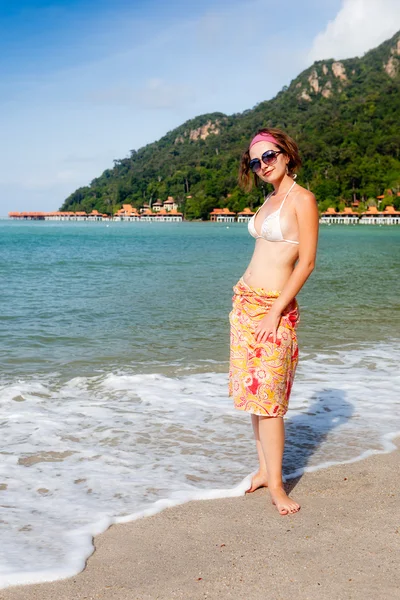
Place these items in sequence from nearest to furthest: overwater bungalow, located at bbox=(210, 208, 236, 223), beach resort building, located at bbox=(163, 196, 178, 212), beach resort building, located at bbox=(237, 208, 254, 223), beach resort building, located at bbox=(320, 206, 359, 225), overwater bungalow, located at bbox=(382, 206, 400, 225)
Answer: overwater bungalow, located at bbox=(382, 206, 400, 225) < beach resort building, located at bbox=(320, 206, 359, 225) < beach resort building, located at bbox=(237, 208, 254, 223) < overwater bungalow, located at bbox=(210, 208, 236, 223) < beach resort building, located at bbox=(163, 196, 178, 212)

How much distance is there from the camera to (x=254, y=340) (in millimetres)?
3199

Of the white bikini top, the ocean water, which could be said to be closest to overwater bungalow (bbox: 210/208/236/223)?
the ocean water

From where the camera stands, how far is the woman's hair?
10.6 ft

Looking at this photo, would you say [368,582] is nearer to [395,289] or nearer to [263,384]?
[263,384]

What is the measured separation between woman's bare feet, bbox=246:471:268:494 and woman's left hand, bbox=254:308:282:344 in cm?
85

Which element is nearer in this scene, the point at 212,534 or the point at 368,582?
the point at 368,582

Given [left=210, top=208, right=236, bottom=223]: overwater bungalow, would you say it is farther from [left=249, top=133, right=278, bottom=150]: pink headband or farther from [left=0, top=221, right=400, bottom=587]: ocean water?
[left=249, top=133, right=278, bottom=150]: pink headband

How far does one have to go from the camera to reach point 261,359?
125 inches

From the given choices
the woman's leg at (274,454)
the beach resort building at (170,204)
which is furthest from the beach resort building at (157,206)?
the woman's leg at (274,454)

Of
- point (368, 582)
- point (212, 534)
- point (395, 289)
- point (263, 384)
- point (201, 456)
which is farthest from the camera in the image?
point (395, 289)

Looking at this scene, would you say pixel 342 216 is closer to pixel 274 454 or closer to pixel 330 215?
pixel 330 215

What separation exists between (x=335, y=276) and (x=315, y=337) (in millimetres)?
12724

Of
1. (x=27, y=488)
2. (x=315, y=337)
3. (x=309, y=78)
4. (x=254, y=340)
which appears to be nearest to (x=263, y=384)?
(x=254, y=340)

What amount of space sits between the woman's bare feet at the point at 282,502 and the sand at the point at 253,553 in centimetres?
4
